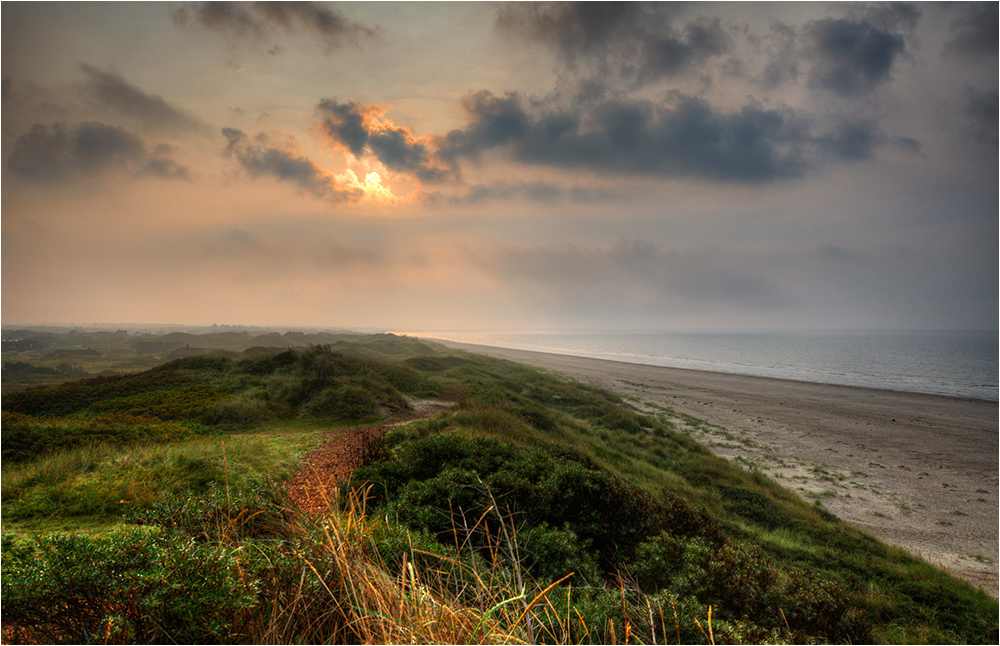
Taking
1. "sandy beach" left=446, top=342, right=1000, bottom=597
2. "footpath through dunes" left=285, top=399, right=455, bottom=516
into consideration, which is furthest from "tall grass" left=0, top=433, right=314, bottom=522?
"sandy beach" left=446, top=342, right=1000, bottom=597

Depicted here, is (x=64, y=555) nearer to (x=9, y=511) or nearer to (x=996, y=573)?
(x=9, y=511)

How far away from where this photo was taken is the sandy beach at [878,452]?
12.6 m

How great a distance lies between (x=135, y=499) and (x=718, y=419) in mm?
30790

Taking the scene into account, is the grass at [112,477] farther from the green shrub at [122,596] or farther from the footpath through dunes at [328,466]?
the green shrub at [122,596]

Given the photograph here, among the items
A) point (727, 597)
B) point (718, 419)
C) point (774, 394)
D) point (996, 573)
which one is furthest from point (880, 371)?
point (727, 597)

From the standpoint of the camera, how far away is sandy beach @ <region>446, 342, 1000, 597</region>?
41.4 feet

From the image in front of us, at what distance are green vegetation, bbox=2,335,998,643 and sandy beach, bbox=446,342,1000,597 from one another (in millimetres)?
2675

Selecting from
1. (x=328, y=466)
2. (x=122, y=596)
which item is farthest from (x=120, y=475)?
(x=122, y=596)

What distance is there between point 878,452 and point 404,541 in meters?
28.0

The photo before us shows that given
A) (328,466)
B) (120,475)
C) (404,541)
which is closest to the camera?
(404,541)

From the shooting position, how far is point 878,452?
21.8 meters

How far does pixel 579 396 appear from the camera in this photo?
1147 inches

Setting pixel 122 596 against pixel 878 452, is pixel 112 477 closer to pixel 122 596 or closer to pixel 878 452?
pixel 122 596

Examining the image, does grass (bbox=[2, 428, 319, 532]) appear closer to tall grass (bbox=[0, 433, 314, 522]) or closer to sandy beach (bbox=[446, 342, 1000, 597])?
tall grass (bbox=[0, 433, 314, 522])
